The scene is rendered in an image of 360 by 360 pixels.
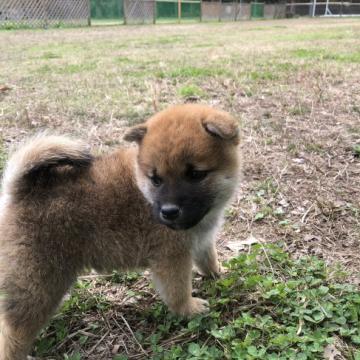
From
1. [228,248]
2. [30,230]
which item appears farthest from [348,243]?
[30,230]

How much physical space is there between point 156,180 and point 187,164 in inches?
8.0

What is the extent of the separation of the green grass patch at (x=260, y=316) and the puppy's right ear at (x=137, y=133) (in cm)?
92

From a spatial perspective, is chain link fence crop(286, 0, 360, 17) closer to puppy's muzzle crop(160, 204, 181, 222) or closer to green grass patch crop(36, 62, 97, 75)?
green grass patch crop(36, 62, 97, 75)

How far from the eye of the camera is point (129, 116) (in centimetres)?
504

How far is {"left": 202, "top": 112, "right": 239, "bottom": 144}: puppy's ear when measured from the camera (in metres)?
2.35

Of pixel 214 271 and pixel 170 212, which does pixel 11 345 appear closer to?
pixel 170 212

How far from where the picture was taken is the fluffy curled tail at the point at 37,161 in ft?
7.78

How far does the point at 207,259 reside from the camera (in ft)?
9.09

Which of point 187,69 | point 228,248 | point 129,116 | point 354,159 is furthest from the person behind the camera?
point 187,69

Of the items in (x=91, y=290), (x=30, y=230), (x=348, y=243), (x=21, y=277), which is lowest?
(x=91, y=290)

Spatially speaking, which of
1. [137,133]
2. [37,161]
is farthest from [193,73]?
[37,161]

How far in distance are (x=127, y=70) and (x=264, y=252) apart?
5.59 m

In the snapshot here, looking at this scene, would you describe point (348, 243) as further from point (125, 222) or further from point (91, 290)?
point (91, 290)

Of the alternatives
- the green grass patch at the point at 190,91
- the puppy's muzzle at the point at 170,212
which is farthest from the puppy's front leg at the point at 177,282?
the green grass patch at the point at 190,91
